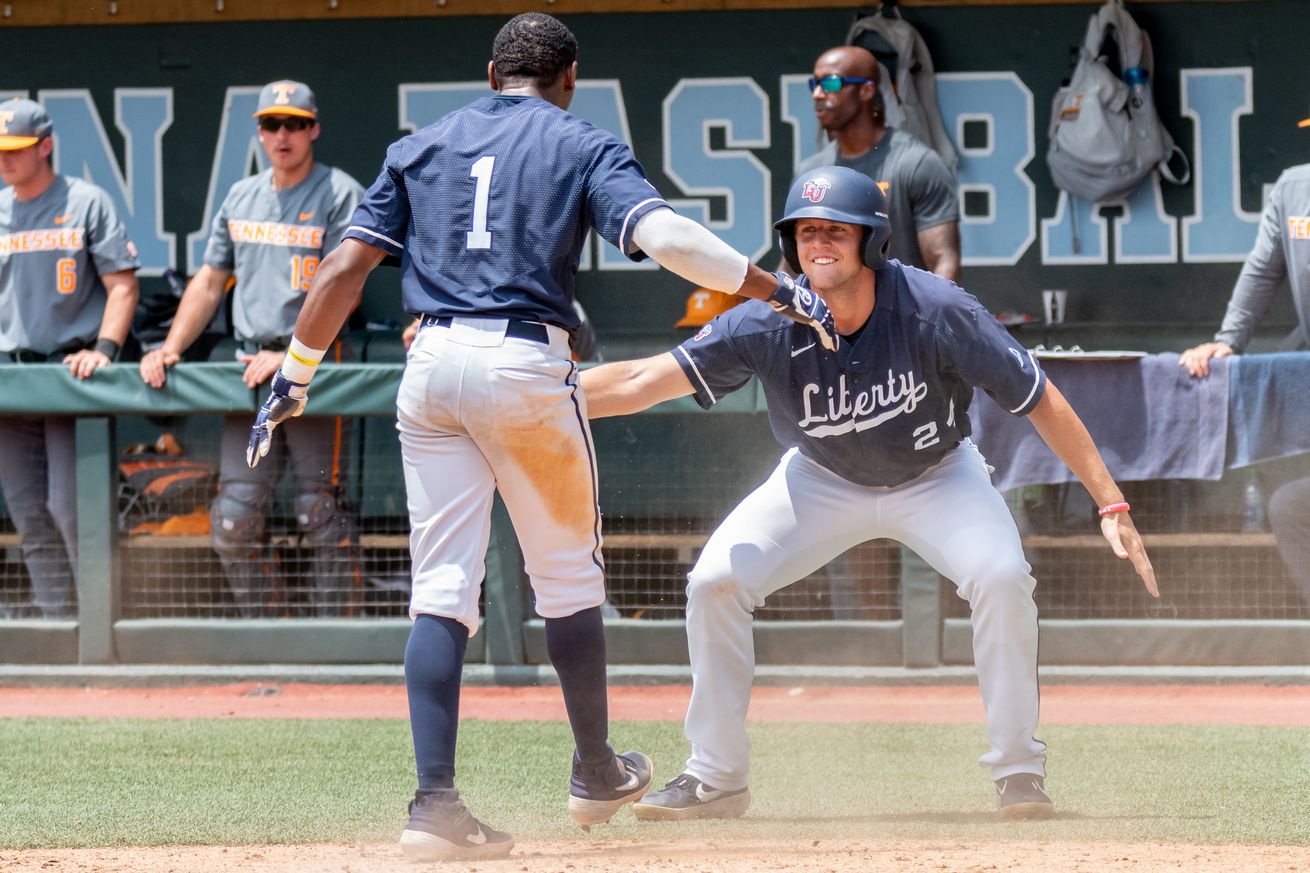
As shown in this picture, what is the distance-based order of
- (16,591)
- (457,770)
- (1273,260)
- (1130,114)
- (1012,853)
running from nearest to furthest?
(1012,853), (457,770), (1273,260), (16,591), (1130,114)

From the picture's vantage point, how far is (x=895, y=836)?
3.58 meters

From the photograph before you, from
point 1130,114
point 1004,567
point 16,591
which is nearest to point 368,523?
point 16,591

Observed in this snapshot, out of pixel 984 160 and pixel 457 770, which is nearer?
pixel 457 770

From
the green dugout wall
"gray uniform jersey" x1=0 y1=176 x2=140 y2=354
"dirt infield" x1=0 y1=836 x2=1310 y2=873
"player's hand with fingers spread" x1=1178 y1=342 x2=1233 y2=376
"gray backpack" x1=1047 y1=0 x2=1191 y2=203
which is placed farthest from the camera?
the green dugout wall

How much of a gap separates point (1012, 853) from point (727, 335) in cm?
138

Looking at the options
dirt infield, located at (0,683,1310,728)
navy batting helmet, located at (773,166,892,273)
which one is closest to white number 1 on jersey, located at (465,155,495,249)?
navy batting helmet, located at (773,166,892,273)

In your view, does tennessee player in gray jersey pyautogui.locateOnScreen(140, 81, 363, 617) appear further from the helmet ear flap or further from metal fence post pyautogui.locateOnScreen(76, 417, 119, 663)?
the helmet ear flap

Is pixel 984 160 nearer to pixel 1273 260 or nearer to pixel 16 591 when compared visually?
pixel 1273 260

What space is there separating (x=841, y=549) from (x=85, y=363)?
2.99 metres

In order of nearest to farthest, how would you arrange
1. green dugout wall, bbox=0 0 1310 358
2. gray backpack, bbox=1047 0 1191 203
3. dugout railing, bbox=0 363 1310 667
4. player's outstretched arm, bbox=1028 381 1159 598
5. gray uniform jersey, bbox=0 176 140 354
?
player's outstretched arm, bbox=1028 381 1159 598
dugout railing, bbox=0 363 1310 667
gray uniform jersey, bbox=0 176 140 354
gray backpack, bbox=1047 0 1191 203
green dugout wall, bbox=0 0 1310 358

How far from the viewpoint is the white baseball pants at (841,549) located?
377 centimetres

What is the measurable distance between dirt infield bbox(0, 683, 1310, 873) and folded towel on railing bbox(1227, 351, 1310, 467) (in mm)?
815

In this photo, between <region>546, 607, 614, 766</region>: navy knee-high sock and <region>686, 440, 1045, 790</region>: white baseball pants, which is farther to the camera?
<region>686, 440, 1045, 790</region>: white baseball pants

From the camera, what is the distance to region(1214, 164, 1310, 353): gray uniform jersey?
5.55 metres
